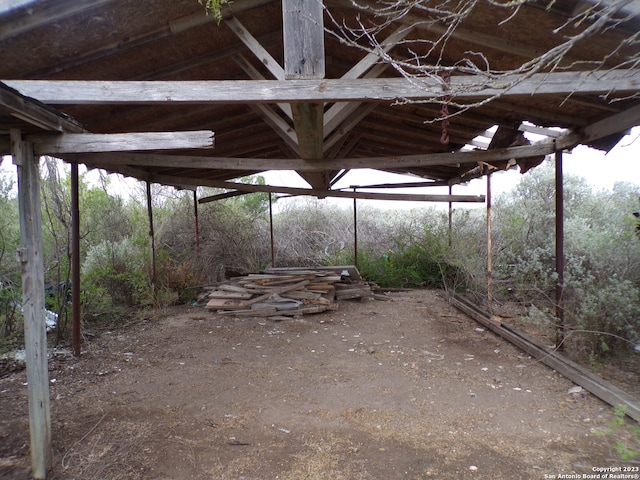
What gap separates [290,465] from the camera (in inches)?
106

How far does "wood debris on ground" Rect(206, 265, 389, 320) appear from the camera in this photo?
23.9ft

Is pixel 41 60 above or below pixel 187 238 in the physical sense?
above

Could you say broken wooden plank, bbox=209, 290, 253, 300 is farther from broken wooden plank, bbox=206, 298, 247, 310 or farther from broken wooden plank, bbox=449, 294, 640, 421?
broken wooden plank, bbox=449, 294, 640, 421

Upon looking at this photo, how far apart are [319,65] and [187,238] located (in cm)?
1007

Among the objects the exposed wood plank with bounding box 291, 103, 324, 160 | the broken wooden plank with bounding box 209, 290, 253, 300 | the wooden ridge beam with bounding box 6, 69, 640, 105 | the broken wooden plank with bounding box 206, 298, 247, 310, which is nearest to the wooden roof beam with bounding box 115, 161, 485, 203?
the broken wooden plank with bounding box 209, 290, 253, 300

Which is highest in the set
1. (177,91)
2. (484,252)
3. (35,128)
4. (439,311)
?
(177,91)

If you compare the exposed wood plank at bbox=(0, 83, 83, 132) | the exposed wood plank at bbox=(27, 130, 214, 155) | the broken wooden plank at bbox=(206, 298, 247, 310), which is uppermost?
the exposed wood plank at bbox=(0, 83, 83, 132)

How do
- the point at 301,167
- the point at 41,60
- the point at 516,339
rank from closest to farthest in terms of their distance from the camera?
the point at 41,60, the point at 516,339, the point at 301,167

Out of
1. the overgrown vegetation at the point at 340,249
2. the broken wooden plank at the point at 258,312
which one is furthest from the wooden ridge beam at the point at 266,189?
the broken wooden plank at the point at 258,312

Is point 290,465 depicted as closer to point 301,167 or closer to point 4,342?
point 301,167

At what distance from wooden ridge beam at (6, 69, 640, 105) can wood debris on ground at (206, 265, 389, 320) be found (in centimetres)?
498

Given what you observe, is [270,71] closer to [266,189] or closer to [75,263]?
[75,263]

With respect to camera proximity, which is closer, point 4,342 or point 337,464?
point 337,464

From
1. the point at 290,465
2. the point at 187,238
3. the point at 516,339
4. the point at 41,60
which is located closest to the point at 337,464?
the point at 290,465
